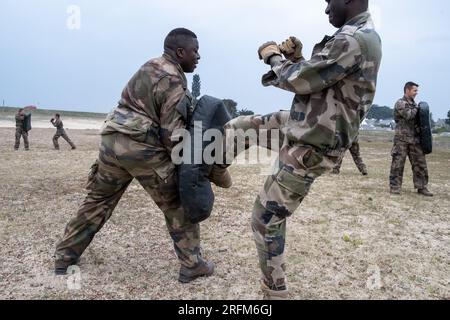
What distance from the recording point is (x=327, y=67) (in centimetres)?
252

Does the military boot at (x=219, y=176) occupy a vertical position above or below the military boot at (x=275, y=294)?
above

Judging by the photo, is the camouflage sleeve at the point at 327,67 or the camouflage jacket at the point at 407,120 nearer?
the camouflage sleeve at the point at 327,67

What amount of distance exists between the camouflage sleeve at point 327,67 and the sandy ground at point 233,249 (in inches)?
70.5

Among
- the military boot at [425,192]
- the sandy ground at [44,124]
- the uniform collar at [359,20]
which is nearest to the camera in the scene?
the uniform collar at [359,20]

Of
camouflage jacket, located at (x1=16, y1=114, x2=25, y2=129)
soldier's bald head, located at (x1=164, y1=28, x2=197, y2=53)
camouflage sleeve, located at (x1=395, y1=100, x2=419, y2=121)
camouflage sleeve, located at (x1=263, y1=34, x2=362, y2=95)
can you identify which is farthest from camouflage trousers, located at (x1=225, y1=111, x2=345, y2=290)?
camouflage jacket, located at (x1=16, y1=114, x2=25, y2=129)

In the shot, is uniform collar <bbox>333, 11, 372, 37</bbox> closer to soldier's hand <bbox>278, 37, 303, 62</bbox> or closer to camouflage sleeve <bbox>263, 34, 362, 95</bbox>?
camouflage sleeve <bbox>263, 34, 362, 95</bbox>

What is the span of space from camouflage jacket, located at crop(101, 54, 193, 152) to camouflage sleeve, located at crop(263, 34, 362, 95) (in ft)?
2.94

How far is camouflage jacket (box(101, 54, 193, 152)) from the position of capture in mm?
3074

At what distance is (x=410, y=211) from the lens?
21.7 feet

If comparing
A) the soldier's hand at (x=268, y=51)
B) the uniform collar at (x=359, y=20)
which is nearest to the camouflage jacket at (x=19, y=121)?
the soldier's hand at (x=268, y=51)

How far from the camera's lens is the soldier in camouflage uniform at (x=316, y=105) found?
2.54m

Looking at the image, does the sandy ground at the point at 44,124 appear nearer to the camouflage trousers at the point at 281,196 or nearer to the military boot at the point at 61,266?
the military boot at the point at 61,266
